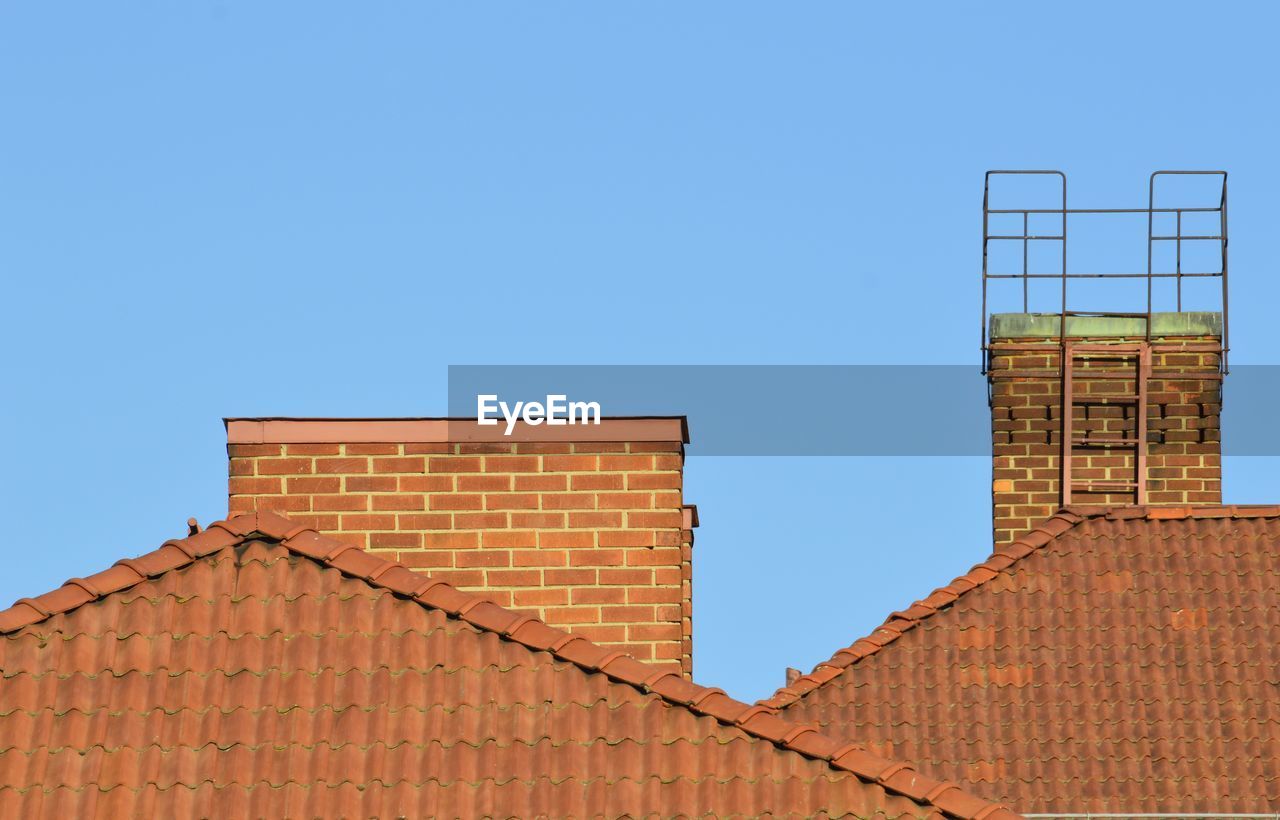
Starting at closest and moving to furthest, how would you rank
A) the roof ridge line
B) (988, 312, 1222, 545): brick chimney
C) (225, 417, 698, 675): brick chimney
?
(225, 417, 698, 675): brick chimney < the roof ridge line < (988, 312, 1222, 545): brick chimney

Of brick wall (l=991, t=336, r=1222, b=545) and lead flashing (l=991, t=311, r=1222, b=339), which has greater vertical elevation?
lead flashing (l=991, t=311, r=1222, b=339)

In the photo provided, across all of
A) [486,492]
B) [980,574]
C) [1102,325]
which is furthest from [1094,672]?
[486,492]

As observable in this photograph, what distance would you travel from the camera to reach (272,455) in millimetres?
14766

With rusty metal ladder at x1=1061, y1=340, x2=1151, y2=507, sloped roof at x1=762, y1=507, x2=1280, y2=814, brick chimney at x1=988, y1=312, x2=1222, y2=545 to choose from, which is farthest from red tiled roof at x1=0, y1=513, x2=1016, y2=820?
rusty metal ladder at x1=1061, y1=340, x2=1151, y2=507

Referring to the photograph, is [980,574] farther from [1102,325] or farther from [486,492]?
[486,492]

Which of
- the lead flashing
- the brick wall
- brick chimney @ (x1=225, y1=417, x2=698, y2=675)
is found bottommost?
brick chimney @ (x1=225, y1=417, x2=698, y2=675)

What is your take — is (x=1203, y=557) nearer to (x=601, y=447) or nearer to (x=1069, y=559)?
(x=1069, y=559)

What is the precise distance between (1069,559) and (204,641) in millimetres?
9404

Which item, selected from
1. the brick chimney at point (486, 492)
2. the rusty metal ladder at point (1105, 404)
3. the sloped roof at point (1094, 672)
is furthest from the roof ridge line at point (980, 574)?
the brick chimney at point (486, 492)

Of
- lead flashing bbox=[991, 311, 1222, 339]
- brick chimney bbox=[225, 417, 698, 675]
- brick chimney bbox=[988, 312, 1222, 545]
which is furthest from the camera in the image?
lead flashing bbox=[991, 311, 1222, 339]

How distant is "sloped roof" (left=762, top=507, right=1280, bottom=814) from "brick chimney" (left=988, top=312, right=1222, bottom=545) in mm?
1816

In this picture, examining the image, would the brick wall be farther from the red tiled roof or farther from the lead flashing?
the red tiled roof

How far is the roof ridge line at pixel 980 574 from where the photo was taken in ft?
60.0

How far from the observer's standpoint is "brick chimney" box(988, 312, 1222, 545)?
21250mm
